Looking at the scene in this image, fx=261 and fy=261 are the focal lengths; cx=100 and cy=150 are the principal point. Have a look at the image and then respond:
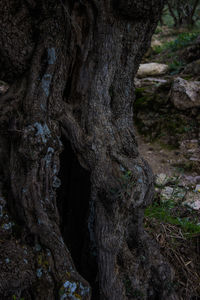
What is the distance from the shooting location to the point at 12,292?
4.99 feet

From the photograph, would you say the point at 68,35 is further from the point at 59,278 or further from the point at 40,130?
the point at 59,278

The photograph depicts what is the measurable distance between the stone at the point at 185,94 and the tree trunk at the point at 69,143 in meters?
3.06

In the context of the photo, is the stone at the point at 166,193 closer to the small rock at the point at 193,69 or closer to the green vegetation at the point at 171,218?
the green vegetation at the point at 171,218

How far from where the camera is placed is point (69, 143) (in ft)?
5.96

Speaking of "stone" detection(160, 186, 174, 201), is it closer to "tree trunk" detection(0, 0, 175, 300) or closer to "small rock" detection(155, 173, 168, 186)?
"small rock" detection(155, 173, 168, 186)

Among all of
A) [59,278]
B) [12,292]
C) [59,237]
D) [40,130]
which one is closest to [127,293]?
[59,278]

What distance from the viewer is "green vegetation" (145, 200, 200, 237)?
2602mm

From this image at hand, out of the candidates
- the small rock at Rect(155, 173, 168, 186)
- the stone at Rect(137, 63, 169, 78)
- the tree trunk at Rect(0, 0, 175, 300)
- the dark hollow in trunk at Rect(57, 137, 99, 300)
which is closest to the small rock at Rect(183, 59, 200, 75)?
the stone at Rect(137, 63, 169, 78)

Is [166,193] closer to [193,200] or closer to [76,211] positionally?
[193,200]

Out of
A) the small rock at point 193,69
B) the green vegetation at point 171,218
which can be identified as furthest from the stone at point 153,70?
the green vegetation at point 171,218

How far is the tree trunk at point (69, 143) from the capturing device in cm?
162

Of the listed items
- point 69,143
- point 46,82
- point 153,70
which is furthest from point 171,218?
point 153,70

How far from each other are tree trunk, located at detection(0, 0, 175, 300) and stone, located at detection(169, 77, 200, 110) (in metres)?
3.06

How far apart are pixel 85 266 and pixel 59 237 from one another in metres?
0.47
